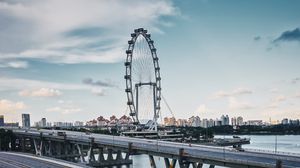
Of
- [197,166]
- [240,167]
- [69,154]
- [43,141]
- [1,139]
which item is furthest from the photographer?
[1,139]

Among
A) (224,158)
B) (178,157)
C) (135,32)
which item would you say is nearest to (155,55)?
(135,32)

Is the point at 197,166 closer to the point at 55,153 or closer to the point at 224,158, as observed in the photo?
the point at 224,158

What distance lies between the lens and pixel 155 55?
177 metres

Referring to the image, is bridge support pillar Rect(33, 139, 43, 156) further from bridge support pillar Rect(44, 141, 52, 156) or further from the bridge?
bridge support pillar Rect(44, 141, 52, 156)

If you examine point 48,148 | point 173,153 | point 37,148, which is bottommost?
point 37,148

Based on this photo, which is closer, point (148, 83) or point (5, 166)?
point (5, 166)

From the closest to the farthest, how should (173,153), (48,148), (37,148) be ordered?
1. (173,153)
2. (48,148)
3. (37,148)

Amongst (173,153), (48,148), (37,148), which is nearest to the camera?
(173,153)

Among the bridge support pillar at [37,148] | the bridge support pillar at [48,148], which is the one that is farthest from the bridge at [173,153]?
the bridge support pillar at [37,148]

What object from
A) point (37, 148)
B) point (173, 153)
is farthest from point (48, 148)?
point (173, 153)

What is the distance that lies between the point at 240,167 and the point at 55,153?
108 metres

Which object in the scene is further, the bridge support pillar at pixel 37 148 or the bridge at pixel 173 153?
the bridge support pillar at pixel 37 148

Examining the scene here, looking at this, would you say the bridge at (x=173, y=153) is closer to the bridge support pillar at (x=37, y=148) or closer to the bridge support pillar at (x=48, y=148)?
the bridge support pillar at (x=48, y=148)

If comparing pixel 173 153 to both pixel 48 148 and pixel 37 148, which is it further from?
pixel 37 148
